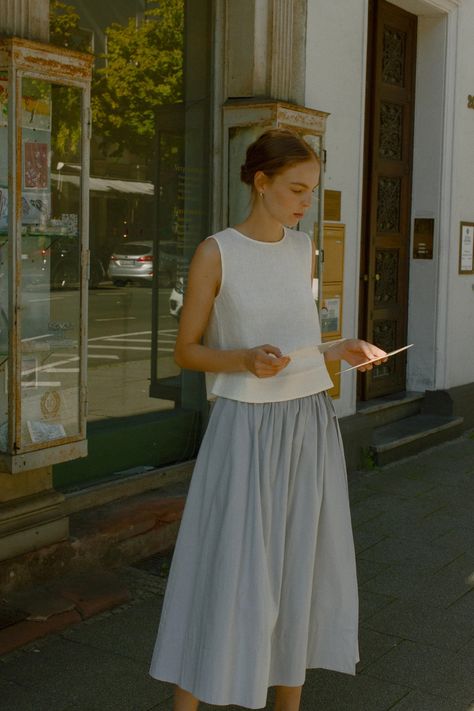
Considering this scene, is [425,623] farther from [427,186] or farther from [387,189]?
[427,186]

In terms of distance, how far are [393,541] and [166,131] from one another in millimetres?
2845

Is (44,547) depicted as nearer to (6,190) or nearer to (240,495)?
(6,190)

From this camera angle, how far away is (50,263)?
497cm

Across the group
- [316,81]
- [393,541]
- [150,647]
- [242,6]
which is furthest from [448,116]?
[150,647]

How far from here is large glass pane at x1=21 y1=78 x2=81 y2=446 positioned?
15.5ft

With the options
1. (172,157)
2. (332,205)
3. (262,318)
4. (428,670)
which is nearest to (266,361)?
(262,318)

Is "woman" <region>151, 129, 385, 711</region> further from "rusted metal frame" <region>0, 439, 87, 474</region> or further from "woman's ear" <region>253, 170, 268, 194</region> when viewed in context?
"rusted metal frame" <region>0, 439, 87, 474</region>

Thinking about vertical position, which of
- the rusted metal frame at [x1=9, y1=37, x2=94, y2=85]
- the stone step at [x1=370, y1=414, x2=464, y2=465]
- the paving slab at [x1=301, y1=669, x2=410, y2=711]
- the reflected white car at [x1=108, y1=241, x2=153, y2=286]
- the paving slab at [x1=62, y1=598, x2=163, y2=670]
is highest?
the rusted metal frame at [x1=9, y1=37, x2=94, y2=85]

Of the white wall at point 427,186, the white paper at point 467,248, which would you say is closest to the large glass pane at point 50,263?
the white wall at point 427,186

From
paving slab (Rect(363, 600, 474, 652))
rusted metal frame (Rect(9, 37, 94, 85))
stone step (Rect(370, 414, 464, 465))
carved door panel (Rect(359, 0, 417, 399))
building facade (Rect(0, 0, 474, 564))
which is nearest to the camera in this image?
rusted metal frame (Rect(9, 37, 94, 85))

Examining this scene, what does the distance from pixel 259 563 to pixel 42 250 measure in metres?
2.31

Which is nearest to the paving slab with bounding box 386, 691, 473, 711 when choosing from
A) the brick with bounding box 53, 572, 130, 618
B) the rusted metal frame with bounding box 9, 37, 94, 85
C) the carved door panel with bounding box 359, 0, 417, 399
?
the brick with bounding box 53, 572, 130, 618

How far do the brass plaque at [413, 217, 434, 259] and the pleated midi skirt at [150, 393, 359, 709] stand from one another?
6.05 m

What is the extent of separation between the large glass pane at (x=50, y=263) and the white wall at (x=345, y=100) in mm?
2694
